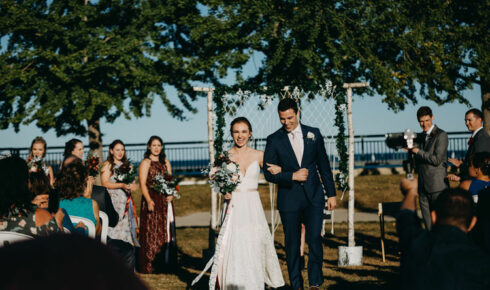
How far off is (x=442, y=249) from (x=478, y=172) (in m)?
3.53

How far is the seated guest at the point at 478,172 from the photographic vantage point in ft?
17.7

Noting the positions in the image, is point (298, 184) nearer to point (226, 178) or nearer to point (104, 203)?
point (226, 178)

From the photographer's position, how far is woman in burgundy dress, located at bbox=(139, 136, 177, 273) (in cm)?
874

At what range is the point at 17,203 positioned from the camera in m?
3.46

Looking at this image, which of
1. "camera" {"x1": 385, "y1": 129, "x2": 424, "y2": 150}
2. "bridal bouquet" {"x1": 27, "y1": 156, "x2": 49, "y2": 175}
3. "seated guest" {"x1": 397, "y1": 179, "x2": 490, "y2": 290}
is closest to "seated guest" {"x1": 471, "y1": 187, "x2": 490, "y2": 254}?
"camera" {"x1": 385, "y1": 129, "x2": 424, "y2": 150}

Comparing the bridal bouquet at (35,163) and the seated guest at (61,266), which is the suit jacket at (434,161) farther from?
the seated guest at (61,266)

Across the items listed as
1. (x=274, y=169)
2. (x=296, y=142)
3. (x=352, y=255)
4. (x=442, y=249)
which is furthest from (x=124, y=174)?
(x=442, y=249)

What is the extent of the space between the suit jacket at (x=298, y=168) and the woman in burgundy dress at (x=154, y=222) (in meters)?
2.89

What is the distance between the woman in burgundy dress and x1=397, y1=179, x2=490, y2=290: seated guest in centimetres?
654

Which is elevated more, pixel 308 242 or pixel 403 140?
pixel 403 140

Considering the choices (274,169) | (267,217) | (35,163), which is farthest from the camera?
(267,217)

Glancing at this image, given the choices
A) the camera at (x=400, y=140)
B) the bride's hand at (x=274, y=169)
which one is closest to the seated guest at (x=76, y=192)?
the bride's hand at (x=274, y=169)

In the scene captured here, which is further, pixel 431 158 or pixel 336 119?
pixel 336 119

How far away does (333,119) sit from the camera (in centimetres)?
902
